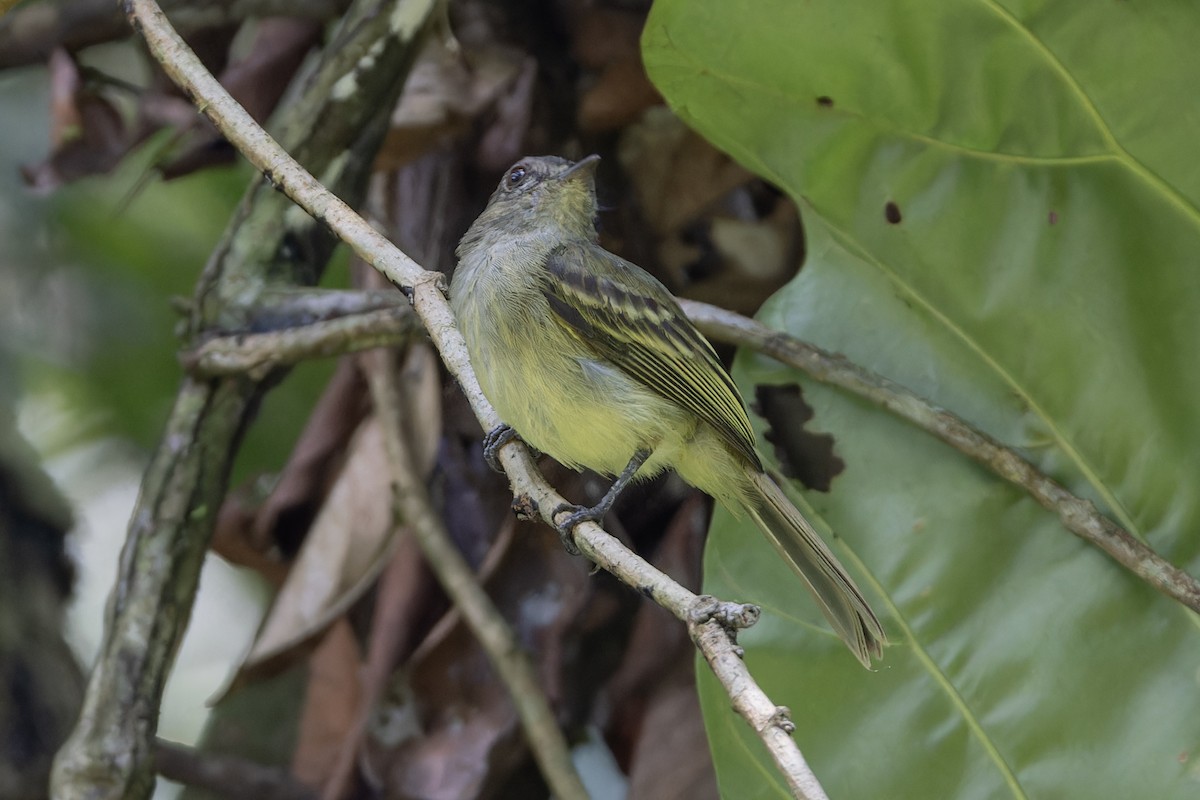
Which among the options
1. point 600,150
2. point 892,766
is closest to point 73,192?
point 600,150

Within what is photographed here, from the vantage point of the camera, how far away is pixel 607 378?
2.66 metres

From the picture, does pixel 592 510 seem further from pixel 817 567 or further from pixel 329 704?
pixel 329 704

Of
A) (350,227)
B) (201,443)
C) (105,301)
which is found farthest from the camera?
(105,301)

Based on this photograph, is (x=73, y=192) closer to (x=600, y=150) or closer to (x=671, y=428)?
(x=600, y=150)

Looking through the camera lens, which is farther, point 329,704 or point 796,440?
point 329,704

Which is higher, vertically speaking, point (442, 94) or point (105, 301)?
point (442, 94)

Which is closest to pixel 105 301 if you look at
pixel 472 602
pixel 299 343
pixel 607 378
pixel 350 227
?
pixel 299 343

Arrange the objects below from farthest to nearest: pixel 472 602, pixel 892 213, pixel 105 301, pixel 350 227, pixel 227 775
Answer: pixel 105 301 < pixel 227 775 < pixel 472 602 < pixel 892 213 < pixel 350 227

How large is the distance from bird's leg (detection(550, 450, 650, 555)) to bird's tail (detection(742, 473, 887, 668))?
0.22 metres

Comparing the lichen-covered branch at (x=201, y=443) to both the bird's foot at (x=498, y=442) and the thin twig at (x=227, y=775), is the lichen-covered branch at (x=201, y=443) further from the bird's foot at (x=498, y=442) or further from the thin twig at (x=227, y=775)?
the thin twig at (x=227, y=775)

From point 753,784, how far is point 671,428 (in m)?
0.69

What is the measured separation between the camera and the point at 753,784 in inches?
99.7

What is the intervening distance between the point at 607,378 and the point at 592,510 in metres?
0.30

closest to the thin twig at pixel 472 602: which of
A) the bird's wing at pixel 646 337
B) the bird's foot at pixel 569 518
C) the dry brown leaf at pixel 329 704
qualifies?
the dry brown leaf at pixel 329 704
